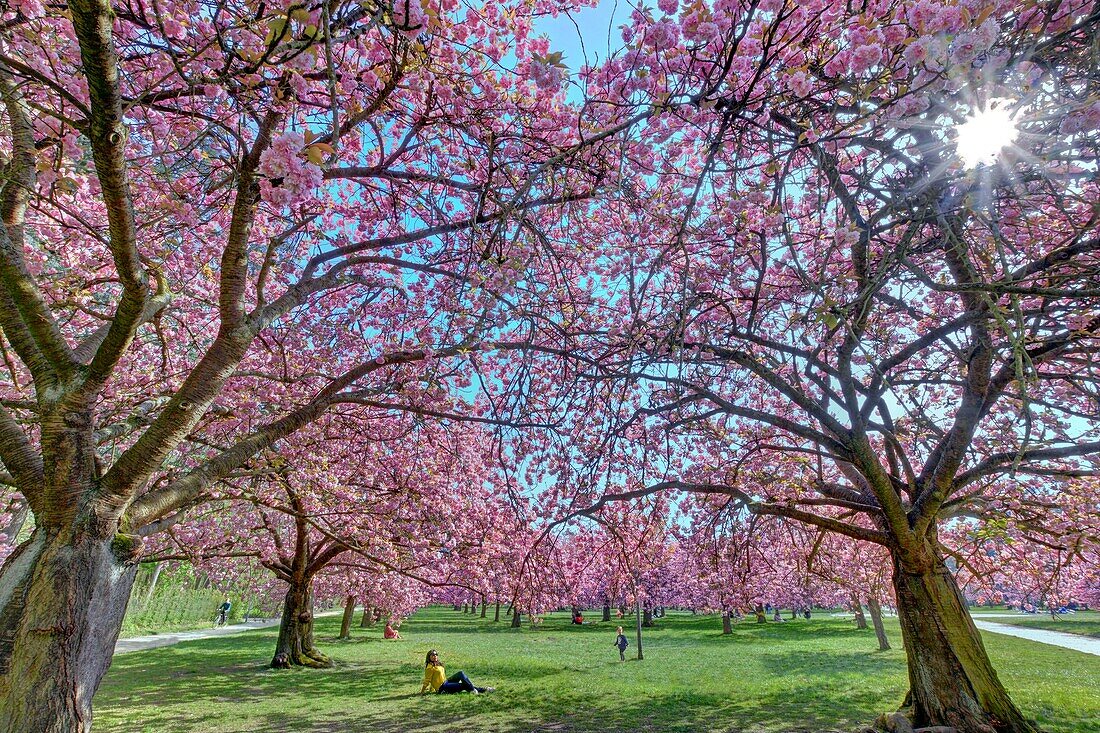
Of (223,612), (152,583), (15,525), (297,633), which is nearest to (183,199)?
(15,525)

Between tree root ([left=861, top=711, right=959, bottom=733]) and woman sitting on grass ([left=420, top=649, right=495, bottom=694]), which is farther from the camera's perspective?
woman sitting on grass ([left=420, top=649, right=495, bottom=694])

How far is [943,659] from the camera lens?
6.66m

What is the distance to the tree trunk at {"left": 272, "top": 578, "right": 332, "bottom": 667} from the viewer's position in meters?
15.1

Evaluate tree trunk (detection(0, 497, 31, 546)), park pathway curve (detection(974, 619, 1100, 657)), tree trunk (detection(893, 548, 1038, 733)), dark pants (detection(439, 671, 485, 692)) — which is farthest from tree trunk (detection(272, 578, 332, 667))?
park pathway curve (detection(974, 619, 1100, 657))

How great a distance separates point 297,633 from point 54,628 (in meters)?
14.3

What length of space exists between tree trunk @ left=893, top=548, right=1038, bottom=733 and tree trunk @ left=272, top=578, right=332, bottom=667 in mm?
14250

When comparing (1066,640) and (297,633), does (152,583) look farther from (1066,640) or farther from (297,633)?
(1066,640)

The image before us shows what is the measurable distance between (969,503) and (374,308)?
885 centimetres

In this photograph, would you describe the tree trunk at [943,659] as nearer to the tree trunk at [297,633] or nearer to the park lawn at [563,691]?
the park lawn at [563,691]

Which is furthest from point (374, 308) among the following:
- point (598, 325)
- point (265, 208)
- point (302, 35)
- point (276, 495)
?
point (302, 35)

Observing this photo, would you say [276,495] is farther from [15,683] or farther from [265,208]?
[15,683]

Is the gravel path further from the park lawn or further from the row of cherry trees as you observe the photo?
the row of cherry trees

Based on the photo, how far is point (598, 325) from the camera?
7.77 meters

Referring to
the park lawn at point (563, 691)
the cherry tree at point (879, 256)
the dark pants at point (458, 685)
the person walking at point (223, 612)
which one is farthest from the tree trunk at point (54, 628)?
the person walking at point (223, 612)
